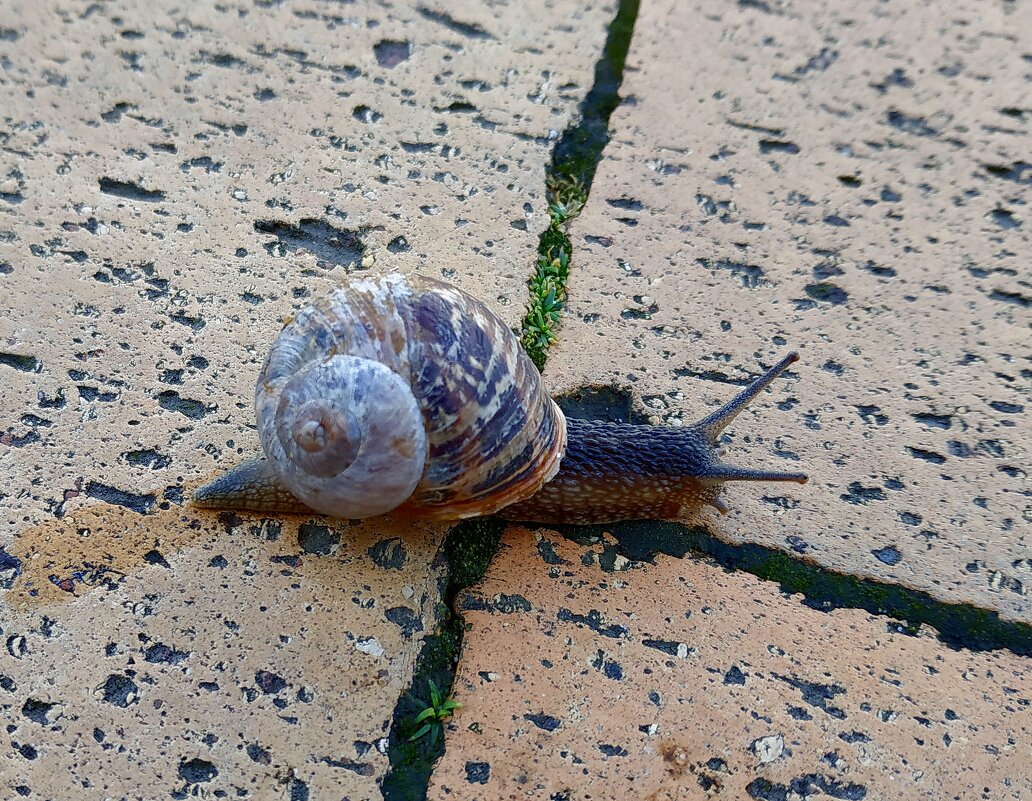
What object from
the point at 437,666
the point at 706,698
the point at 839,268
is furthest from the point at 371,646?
the point at 839,268

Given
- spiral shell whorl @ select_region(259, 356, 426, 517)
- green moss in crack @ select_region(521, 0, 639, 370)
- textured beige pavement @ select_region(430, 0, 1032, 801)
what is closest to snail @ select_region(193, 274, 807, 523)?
spiral shell whorl @ select_region(259, 356, 426, 517)

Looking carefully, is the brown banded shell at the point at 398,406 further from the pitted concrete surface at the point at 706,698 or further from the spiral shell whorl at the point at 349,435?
the pitted concrete surface at the point at 706,698

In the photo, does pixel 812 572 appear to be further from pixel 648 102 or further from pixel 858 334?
pixel 648 102

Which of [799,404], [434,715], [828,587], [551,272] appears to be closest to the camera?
[434,715]

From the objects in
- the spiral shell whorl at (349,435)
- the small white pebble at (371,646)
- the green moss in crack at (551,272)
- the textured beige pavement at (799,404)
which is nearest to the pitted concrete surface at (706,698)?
the textured beige pavement at (799,404)

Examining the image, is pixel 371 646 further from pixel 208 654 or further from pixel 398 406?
pixel 398 406

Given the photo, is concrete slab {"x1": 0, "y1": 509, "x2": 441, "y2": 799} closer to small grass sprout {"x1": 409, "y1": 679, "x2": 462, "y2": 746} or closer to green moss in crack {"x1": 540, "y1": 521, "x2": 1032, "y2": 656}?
small grass sprout {"x1": 409, "y1": 679, "x2": 462, "y2": 746}

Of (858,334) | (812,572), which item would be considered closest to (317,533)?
(812,572)
